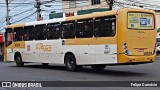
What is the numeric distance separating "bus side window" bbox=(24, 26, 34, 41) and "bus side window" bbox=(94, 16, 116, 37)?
6.52 metres

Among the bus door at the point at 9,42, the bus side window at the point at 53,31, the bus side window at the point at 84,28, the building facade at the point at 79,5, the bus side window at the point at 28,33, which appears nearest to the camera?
the bus side window at the point at 84,28

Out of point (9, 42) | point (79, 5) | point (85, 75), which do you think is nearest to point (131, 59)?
point (85, 75)

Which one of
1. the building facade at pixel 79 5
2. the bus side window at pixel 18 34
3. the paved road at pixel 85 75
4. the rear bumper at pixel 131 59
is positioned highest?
the building facade at pixel 79 5

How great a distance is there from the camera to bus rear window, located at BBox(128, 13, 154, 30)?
16812 mm

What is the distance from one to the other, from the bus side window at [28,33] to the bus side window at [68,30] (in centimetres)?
358

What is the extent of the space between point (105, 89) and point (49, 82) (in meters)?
3.19

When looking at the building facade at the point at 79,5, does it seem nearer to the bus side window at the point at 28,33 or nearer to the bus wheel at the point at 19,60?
the bus wheel at the point at 19,60

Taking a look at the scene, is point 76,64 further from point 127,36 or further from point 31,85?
point 31,85

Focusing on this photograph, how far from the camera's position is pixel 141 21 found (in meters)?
17.2

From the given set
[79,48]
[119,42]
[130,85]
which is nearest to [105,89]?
[130,85]

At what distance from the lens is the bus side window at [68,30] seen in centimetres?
1967

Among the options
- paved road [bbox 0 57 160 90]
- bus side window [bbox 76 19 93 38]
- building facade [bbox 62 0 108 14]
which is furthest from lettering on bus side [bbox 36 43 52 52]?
building facade [bbox 62 0 108 14]

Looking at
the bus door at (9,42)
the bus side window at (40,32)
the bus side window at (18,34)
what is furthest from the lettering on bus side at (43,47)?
the bus door at (9,42)

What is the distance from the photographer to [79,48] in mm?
19219
